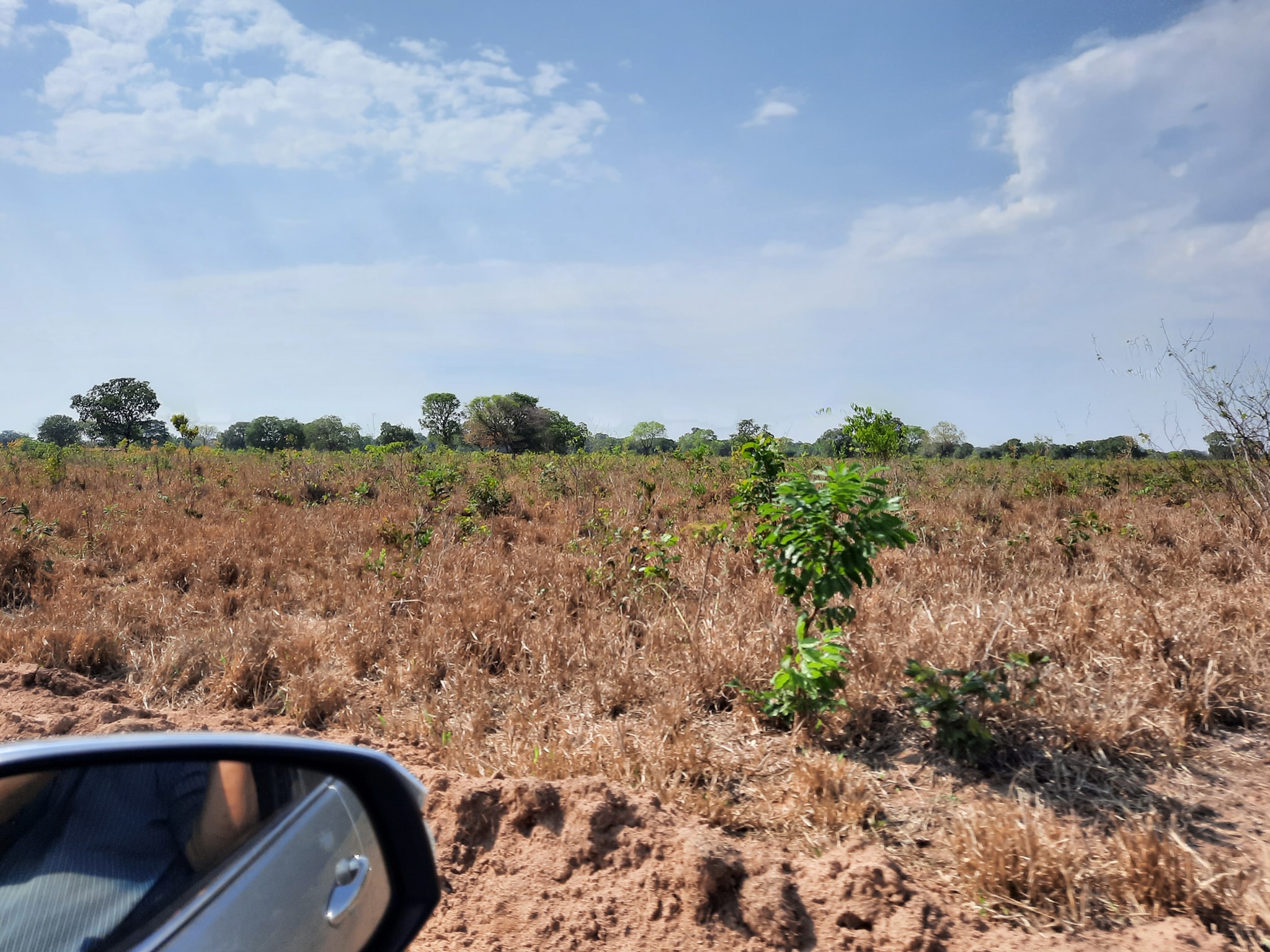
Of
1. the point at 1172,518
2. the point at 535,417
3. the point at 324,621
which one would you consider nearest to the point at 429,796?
the point at 324,621

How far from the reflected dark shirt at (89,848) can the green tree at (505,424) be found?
6715cm

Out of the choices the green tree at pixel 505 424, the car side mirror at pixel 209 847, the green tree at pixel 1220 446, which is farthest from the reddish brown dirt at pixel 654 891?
the green tree at pixel 505 424

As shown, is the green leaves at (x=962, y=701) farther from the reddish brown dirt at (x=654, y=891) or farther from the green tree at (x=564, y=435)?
the green tree at (x=564, y=435)

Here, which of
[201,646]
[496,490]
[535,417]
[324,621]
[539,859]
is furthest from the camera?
[535,417]

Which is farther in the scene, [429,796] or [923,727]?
[923,727]

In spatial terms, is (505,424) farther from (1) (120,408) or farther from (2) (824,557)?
(2) (824,557)

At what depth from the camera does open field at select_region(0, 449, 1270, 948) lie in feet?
8.67

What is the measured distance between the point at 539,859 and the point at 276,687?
261 centimetres

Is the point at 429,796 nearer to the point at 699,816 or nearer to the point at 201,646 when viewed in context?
the point at 699,816

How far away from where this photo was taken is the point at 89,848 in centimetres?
94

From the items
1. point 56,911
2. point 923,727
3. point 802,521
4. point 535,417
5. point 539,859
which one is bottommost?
point 539,859

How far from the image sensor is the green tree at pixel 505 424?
71188mm

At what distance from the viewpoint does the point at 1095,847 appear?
258cm

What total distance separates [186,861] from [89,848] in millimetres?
150
